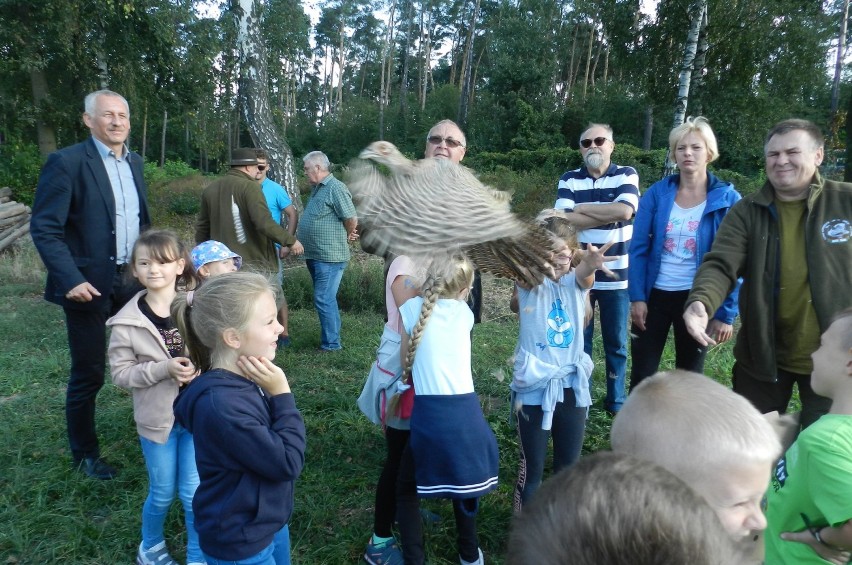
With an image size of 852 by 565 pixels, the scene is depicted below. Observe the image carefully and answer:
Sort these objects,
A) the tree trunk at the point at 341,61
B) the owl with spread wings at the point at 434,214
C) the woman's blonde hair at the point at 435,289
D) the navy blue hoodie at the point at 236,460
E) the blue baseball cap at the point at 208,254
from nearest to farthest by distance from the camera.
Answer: the owl with spread wings at the point at 434,214 < the navy blue hoodie at the point at 236,460 < the woman's blonde hair at the point at 435,289 < the blue baseball cap at the point at 208,254 < the tree trunk at the point at 341,61

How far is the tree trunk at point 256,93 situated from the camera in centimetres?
883

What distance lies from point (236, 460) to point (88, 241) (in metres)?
1.99

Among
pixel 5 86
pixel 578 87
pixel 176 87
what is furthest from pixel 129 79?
pixel 578 87

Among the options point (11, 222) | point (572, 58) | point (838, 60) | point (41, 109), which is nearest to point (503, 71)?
point (572, 58)

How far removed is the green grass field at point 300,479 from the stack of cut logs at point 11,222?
679 centimetres

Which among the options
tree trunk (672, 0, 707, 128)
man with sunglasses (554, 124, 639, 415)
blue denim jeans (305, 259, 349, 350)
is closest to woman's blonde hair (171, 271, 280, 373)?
man with sunglasses (554, 124, 639, 415)

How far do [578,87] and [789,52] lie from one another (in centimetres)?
2201

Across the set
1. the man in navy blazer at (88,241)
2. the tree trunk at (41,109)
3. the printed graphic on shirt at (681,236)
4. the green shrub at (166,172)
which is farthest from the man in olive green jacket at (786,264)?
the green shrub at (166,172)

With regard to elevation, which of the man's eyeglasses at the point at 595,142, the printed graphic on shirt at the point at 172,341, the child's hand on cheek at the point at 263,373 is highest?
the man's eyeglasses at the point at 595,142

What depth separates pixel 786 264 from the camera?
247 cm

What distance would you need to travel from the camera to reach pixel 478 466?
2.10 metres

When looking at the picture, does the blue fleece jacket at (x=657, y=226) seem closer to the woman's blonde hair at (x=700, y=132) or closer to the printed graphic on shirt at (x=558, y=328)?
the woman's blonde hair at (x=700, y=132)

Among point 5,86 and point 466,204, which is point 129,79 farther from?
point 466,204

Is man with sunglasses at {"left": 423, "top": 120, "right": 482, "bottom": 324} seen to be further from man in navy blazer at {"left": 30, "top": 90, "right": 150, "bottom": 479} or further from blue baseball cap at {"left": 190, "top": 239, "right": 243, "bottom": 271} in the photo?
man in navy blazer at {"left": 30, "top": 90, "right": 150, "bottom": 479}
